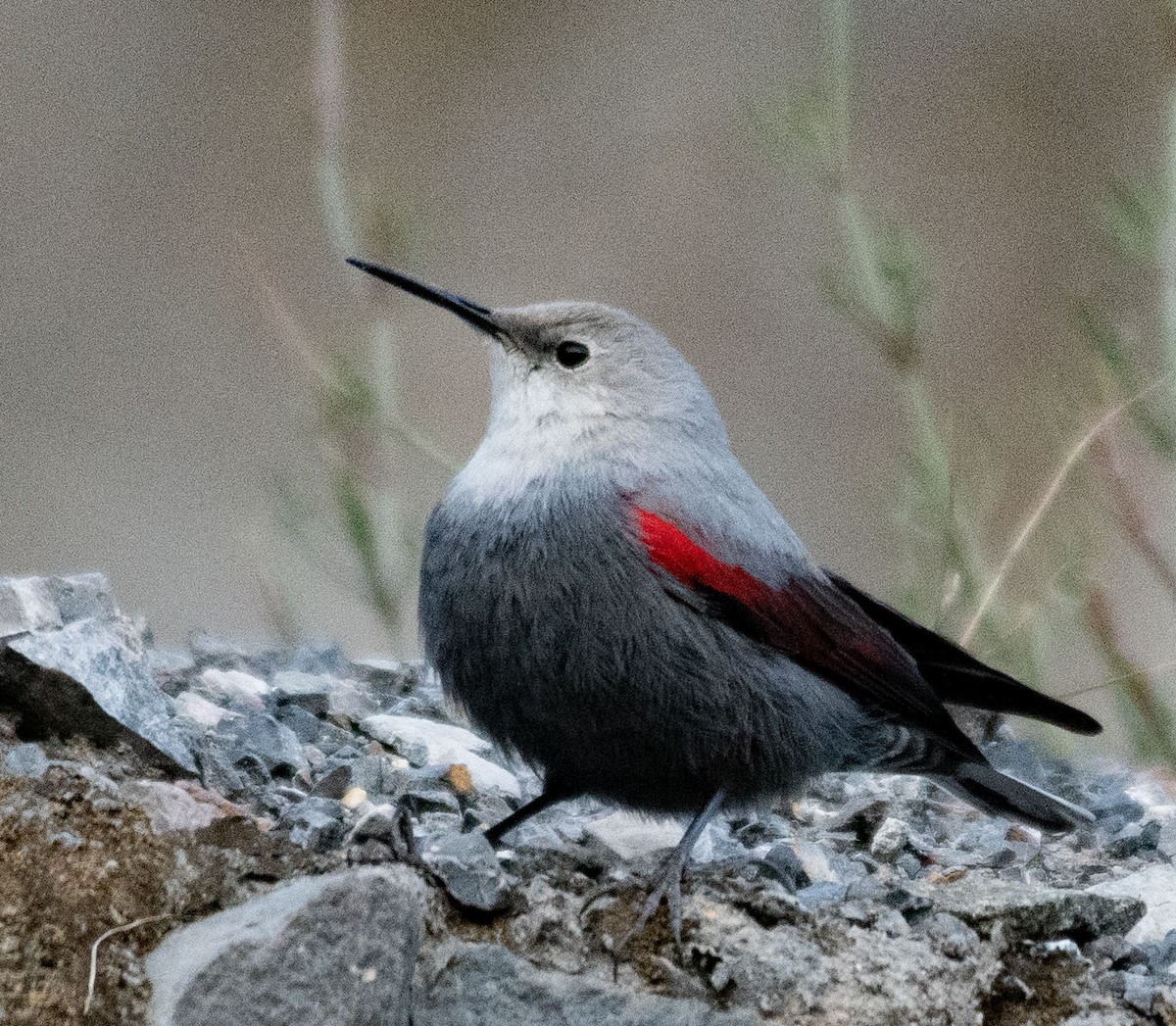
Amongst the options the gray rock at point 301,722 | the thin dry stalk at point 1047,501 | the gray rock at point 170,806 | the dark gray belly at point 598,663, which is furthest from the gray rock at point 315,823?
the thin dry stalk at point 1047,501

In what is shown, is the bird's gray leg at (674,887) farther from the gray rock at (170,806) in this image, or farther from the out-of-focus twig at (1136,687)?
the out-of-focus twig at (1136,687)

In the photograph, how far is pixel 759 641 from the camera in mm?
3271

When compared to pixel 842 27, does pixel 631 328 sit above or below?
below

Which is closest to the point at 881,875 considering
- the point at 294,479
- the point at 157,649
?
the point at 157,649

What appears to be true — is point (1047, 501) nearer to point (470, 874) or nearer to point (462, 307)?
point (462, 307)

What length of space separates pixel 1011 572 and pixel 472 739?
5.56ft

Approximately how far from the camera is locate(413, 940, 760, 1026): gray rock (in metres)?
2.59

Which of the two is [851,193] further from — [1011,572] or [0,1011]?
A: [0,1011]

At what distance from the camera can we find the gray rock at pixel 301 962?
7.82ft

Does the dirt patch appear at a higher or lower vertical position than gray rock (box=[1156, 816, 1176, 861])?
higher

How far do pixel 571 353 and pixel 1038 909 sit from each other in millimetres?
1414

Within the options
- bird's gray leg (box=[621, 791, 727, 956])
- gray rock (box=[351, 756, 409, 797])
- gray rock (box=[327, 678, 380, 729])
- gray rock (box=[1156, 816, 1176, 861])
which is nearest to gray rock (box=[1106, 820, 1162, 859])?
gray rock (box=[1156, 816, 1176, 861])

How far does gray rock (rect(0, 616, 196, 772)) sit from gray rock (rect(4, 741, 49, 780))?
0.16m

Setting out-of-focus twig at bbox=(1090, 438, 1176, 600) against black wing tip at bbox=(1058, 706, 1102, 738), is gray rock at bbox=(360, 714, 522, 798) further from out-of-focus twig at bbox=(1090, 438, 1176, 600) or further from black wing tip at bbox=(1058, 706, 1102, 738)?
out-of-focus twig at bbox=(1090, 438, 1176, 600)
